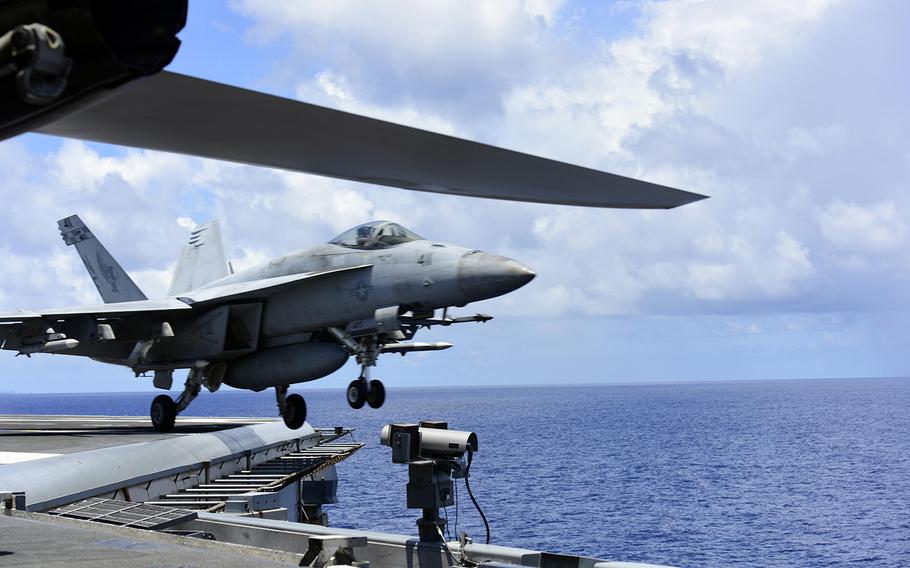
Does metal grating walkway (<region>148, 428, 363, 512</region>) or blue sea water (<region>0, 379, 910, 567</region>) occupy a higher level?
metal grating walkway (<region>148, 428, 363, 512</region>)

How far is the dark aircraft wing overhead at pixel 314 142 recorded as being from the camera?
3.04 meters

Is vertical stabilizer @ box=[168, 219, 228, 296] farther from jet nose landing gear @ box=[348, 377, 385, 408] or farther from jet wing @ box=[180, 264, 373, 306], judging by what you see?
jet nose landing gear @ box=[348, 377, 385, 408]

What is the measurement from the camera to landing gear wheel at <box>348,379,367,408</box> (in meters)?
18.8

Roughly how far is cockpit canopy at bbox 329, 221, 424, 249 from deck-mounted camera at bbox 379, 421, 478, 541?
1082 cm

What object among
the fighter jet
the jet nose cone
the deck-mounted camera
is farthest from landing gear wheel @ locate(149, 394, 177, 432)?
the deck-mounted camera

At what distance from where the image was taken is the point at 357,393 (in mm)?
18906

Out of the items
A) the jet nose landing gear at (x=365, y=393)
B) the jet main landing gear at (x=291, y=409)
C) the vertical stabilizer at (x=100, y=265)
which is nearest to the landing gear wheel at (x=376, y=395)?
the jet nose landing gear at (x=365, y=393)

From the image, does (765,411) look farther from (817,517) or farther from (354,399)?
(354,399)

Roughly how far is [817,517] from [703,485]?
15.7m

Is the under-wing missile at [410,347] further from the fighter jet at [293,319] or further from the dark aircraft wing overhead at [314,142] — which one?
the dark aircraft wing overhead at [314,142]

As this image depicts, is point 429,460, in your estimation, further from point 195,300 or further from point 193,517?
point 195,300

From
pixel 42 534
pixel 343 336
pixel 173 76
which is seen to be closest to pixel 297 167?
pixel 173 76

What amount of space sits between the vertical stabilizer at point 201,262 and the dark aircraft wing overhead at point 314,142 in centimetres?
2802

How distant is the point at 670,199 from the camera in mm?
3863
